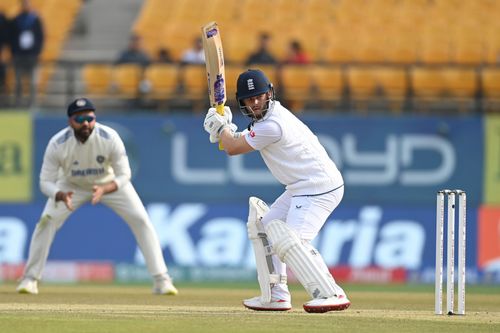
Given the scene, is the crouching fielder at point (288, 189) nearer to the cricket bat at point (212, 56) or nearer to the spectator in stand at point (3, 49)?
the cricket bat at point (212, 56)

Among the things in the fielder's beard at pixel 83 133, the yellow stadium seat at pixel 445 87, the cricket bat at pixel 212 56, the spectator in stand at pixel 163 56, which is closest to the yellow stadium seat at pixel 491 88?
the yellow stadium seat at pixel 445 87

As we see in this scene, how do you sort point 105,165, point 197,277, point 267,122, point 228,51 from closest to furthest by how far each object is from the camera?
point 267,122 < point 105,165 < point 197,277 < point 228,51

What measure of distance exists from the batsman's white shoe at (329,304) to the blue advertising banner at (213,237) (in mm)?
7079

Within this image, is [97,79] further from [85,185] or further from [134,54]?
[85,185]

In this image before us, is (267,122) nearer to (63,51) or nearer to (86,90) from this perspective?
(86,90)

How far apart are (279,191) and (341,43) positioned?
10.7 feet

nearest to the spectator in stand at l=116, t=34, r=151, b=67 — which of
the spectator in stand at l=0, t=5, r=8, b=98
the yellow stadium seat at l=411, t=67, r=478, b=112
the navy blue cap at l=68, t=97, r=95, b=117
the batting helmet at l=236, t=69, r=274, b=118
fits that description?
the spectator in stand at l=0, t=5, r=8, b=98

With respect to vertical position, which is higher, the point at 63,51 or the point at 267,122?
the point at 63,51

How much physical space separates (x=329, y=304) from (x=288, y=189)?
1.03 metres

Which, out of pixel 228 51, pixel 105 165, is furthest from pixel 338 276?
pixel 105 165

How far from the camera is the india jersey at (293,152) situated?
8945 millimetres

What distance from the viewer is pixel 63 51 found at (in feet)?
61.4

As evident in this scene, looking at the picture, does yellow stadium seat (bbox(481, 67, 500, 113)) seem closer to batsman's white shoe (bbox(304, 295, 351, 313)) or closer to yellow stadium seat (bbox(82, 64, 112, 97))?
yellow stadium seat (bbox(82, 64, 112, 97))

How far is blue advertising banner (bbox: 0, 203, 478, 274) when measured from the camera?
15.9 metres
